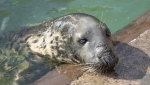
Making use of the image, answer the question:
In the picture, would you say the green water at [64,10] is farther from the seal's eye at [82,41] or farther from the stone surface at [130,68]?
the seal's eye at [82,41]

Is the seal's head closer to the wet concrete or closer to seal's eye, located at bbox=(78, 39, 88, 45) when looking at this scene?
seal's eye, located at bbox=(78, 39, 88, 45)

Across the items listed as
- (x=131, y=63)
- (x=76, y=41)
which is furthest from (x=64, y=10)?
(x=131, y=63)

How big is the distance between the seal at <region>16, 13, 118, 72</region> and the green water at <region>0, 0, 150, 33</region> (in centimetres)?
219

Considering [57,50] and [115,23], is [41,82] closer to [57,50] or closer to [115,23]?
[57,50]

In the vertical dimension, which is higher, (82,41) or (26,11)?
(26,11)

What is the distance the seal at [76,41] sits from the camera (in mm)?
4336

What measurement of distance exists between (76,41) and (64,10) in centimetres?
342

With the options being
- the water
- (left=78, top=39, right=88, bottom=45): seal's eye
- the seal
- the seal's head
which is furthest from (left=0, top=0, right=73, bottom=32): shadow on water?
(left=78, top=39, right=88, bottom=45): seal's eye

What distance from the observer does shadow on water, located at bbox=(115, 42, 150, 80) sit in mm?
4207

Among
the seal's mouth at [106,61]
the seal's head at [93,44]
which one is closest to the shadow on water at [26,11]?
the seal's head at [93,44]

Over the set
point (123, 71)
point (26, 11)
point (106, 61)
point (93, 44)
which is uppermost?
point (26, 11)

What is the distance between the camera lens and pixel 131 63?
4441 mm

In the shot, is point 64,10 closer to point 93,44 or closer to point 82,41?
point 82,41

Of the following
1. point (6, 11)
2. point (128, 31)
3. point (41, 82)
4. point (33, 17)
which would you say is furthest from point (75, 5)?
point (41, 82)
